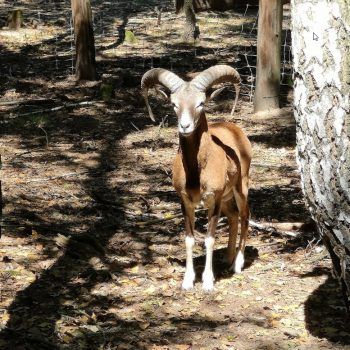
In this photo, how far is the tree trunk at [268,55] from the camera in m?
13.5

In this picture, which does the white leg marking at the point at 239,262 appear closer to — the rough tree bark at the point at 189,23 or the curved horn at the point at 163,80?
the curved horn at the point at 163,80

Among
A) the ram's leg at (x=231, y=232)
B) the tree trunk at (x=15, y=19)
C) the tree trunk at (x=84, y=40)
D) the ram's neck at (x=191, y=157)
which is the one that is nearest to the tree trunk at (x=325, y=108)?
the ram's neck at (x=191, y=157)

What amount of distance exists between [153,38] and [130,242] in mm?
12481

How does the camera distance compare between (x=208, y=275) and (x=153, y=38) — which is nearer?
(x=208, y=275)

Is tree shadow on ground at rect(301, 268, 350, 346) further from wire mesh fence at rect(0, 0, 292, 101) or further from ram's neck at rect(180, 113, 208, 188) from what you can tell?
wire mesh fence at rect(0, 0, 292, 101)

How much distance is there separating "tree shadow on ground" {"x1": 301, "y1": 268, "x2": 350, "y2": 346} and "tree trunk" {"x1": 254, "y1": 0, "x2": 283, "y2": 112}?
676 cm

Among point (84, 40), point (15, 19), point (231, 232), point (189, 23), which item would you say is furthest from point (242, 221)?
point (15, 19)

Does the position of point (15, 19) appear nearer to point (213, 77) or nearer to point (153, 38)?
point (153, 38)

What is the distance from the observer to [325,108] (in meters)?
4.72

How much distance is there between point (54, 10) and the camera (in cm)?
2472

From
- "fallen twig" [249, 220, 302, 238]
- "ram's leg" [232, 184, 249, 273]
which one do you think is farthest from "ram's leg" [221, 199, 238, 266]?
"fallen twig" [249, 220, 302, 238]

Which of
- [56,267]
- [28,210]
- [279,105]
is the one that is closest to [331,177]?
[56,267]

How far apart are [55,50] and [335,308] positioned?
13.7m

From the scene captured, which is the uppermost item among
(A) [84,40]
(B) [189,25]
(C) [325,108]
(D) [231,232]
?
(C) [325,108]
